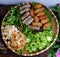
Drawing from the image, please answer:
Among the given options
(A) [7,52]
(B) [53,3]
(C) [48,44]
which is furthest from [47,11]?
(A) [7,52]

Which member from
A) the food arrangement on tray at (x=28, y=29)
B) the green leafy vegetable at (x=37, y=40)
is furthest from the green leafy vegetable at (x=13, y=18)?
the green leafy vegetable at (x=37, y=40)

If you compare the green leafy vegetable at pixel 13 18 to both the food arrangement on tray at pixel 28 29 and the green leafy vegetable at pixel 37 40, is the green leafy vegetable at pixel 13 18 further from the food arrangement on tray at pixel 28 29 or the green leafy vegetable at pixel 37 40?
the green leafy vegetable at pixel 37 40

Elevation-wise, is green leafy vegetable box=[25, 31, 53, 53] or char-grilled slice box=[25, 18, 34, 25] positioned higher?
char-grilled slice box=[25, 18, 34, 25]

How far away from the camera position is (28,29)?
7.02 feet

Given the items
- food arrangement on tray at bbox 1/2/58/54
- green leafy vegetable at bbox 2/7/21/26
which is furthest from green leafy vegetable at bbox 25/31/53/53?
green leafy vegetable at bbox 2/7/21/26

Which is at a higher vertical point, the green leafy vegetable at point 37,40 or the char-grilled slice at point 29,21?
the char-grilled slice at point 29,21

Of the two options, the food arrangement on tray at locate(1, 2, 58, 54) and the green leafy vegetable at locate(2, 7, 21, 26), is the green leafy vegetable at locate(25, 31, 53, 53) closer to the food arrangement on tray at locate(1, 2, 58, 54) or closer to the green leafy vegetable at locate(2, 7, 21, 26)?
the food arrangement on tray at locate(1, 2, 58, 54)

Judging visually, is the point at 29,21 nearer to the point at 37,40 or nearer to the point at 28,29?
the point at 28,29

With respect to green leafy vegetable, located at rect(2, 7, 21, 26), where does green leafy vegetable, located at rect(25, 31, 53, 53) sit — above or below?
below

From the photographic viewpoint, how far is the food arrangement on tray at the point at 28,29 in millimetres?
2105

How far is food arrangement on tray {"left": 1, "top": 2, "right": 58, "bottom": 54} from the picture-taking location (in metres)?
2.11

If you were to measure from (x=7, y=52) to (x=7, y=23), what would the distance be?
236 millimetres

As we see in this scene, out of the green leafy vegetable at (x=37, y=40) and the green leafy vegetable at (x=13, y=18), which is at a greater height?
the green leafy vegetable at (x=13, y=18)

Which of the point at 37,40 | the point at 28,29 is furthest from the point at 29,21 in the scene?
the point at 37,40
